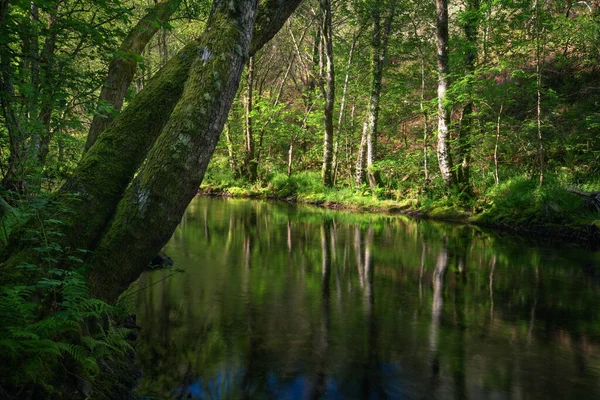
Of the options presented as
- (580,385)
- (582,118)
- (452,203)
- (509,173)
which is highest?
(582,118)

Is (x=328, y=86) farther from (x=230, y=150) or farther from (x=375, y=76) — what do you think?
(x=230, y=150)

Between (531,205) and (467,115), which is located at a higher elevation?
(467,115)

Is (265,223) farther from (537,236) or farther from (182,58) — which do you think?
(182,58)

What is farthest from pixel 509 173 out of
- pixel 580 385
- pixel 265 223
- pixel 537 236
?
pixel 580 385

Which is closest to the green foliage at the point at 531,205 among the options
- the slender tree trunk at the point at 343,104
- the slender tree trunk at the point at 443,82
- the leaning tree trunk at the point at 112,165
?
the slender tree trunk at the point at 443,82

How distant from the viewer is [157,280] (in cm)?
662

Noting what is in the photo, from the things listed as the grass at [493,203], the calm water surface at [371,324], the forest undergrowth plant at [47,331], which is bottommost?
the calm water surface at [371,324]

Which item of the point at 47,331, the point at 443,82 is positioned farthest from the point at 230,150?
the point at 47,331

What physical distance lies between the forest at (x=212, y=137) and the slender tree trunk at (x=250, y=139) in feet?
0.40

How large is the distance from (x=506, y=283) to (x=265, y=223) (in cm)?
832

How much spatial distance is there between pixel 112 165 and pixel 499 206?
1291 cm

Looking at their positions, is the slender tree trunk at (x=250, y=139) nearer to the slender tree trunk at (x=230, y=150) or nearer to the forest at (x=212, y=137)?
the forest at (x=212, y=137)

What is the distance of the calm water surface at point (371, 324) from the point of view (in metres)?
3.69

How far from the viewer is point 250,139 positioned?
25719 millimetres
